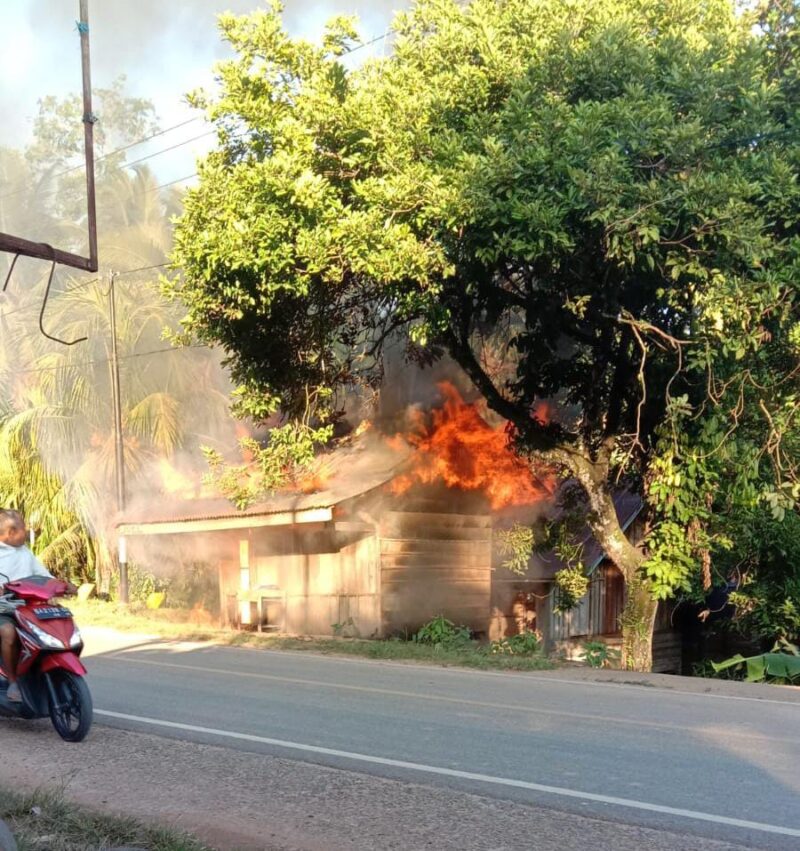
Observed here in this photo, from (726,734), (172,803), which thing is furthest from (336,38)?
(172,803)

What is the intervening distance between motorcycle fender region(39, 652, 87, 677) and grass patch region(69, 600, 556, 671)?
7216 millimetres

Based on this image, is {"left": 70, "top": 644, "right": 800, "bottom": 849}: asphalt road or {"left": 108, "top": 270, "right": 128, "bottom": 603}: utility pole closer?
{"left": 70, "top": 644, "right": 800, "bottom": 849}: asphalt road

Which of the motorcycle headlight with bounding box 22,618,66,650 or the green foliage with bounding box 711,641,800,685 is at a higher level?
the motorcycle headlight with bounding box 22,618,66,650

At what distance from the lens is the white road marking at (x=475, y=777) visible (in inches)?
210

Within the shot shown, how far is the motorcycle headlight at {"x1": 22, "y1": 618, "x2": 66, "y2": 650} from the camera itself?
696 cm

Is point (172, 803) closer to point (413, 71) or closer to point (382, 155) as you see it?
point (382, 155)

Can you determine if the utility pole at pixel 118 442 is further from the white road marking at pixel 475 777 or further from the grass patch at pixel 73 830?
the grass patch at pixel 73 830

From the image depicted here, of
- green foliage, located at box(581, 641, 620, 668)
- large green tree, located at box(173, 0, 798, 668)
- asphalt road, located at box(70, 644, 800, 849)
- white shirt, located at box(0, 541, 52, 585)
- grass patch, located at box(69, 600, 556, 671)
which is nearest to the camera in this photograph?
asphalt road, located at box(70, 644, 800, 849)

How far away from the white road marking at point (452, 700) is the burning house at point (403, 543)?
5.74 m

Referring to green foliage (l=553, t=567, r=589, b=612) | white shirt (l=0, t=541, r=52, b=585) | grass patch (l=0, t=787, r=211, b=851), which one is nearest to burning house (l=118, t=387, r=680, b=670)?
green foliage (l=553, t=567, r=589, b=612)

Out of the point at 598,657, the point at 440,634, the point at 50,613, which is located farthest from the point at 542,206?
the point at 440,634

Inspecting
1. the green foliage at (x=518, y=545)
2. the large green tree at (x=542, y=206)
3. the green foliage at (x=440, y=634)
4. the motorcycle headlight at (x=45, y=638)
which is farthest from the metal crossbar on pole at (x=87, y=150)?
the green foliage at (x=518, y=545)

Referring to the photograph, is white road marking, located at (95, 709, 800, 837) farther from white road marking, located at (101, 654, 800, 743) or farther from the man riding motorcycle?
white road marking, located at (101, 654, 800, 743)

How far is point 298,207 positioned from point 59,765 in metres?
8.23
